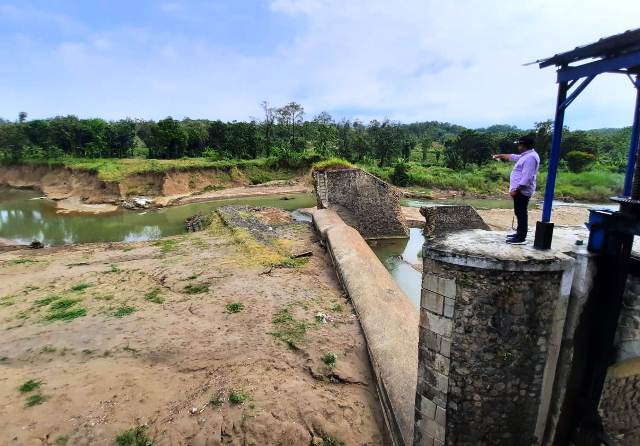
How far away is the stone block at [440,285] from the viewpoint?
14.1 feet

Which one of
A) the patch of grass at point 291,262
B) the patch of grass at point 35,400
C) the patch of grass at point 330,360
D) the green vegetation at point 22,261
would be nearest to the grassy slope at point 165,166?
the green vegetation at point 22,261

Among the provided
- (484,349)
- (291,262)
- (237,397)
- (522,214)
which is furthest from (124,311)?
(522,214)

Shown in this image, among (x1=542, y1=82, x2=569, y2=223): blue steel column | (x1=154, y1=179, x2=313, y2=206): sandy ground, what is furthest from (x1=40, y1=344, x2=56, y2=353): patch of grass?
(x1=154, y1=179, x2=313, y2=206): sandy ground

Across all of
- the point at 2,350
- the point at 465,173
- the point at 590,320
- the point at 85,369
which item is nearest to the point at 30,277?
the point at 2,350

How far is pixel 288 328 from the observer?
877 centimetres

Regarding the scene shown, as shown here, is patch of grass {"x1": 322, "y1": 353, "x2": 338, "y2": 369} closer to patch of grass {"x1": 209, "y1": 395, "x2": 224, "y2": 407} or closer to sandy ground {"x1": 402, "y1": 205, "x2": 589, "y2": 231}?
patch of grass {"x1": 209, "y1": 395, "x2": 224, "y2": 407}

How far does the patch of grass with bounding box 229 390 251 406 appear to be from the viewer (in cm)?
629

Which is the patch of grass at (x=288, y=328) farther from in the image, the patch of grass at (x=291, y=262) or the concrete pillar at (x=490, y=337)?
the concrete pillar at (x=490, y=337)

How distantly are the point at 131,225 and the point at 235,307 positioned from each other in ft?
66.8

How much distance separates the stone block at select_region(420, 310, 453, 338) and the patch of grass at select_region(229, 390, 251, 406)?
338 cm

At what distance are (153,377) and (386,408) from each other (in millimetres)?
4190

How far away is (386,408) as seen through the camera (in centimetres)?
625

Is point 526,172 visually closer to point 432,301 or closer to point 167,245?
Answer: point 432,301

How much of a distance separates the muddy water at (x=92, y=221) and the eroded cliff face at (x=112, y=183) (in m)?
2.89
